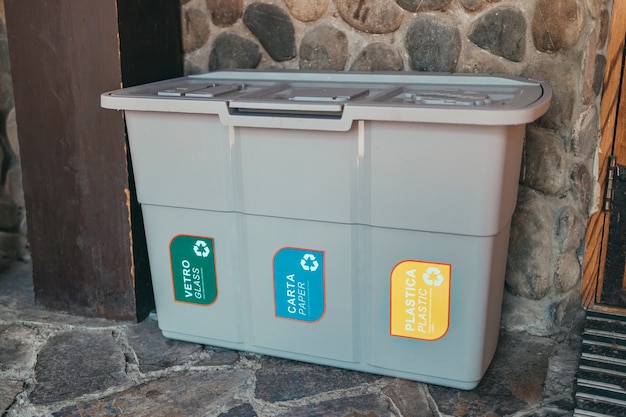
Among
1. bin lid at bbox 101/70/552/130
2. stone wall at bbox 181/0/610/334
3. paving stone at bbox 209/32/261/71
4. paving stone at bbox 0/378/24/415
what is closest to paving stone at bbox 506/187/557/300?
stone wall at bbox 181/0/610/334

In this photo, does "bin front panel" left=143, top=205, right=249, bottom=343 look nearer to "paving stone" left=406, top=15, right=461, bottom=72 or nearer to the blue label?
the blue label

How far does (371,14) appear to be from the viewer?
223cm

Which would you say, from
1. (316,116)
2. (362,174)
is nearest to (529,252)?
(362,174)

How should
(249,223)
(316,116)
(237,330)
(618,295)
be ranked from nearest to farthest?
1. (316,116)
2. (249,223)
3. (237,330)
4. (618,295)

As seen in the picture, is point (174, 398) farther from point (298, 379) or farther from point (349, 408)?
point (349, 408)

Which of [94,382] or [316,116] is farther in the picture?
[94,382]

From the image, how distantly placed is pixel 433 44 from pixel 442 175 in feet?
2.05

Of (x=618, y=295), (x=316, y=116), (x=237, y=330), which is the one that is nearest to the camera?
(x=316, y=116)

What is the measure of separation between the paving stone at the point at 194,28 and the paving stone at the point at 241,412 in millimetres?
1244

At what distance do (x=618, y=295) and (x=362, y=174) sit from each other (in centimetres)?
108

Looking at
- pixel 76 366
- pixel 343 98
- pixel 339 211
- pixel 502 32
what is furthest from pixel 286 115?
pixel 76 366

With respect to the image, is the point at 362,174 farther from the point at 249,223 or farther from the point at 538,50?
the point at 538,50

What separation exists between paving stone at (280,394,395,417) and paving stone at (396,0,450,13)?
3.75 feet

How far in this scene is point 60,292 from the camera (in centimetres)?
248
